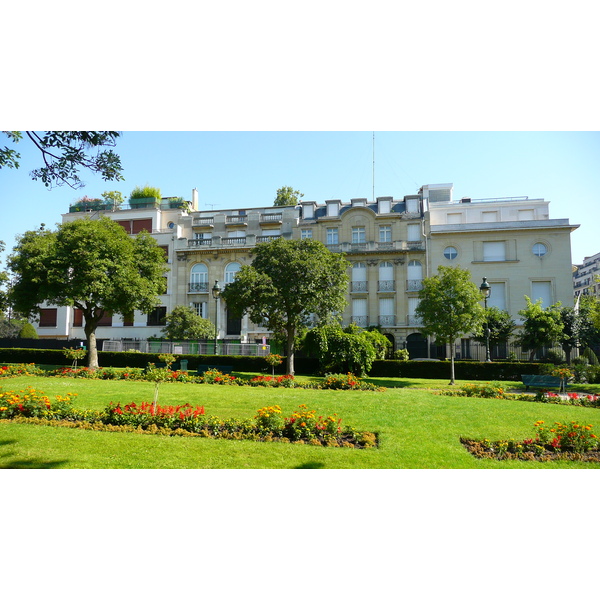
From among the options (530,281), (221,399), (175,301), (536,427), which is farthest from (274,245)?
(530,281)

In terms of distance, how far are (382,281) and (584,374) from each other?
13437 mm

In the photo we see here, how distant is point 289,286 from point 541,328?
1218cm

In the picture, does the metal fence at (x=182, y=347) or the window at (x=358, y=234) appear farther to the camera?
the window at (x=358, y=234)

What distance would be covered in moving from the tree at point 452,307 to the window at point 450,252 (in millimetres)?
10490

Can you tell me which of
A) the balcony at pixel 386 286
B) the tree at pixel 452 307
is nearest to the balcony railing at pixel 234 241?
the balcony at pixel 386 286

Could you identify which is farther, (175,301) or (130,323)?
Answer: (175,301)

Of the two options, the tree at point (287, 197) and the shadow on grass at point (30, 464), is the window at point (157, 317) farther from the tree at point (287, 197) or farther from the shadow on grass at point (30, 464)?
the shadow on grass at point (30, 464)

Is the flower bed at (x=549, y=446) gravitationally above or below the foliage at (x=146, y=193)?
below

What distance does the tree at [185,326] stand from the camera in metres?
22.1

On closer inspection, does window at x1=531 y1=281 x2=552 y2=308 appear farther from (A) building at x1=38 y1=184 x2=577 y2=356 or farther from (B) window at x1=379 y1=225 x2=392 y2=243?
(B) window at x1=379 y1=225 x2=392 y2=243

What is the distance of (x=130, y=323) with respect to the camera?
22594 millimetres

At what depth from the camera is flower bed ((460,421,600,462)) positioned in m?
5.80

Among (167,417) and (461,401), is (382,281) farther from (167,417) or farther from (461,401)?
(167,417)

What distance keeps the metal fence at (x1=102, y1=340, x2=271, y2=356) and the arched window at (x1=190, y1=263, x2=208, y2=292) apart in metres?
6.67
